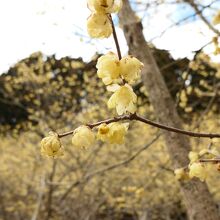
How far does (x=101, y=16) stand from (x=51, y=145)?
362 millimetres

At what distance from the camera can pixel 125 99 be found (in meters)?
1.21

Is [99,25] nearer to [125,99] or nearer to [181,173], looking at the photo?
[125,99]

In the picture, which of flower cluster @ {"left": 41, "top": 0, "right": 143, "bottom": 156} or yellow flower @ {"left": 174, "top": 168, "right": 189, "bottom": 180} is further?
yellow flower @ {"left": 174, "top": 168, "right": 189, "bottom": 180}

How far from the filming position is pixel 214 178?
9750 millimetres

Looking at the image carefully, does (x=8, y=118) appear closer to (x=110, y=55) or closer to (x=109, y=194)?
(x=109, y=194)

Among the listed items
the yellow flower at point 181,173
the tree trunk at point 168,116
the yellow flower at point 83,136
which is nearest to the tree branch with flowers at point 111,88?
the yellow flower at point 83,136

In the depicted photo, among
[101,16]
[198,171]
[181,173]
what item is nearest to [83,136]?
[101,16]

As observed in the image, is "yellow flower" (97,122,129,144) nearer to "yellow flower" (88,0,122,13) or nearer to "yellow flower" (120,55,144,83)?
"yellow flower" (120,55,144,83)

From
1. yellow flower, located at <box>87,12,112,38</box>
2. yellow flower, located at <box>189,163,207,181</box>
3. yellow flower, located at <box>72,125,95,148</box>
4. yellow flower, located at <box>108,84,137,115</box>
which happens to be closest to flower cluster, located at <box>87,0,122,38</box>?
yellow flower, located at <box>87,12,112,38</box>

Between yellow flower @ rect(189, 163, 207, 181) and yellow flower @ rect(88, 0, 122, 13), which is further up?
yellow flower @ rect(88, 0, 122, 13)

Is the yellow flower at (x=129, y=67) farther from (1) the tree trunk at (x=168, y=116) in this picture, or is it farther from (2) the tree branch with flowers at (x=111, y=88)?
(1) the tree trunk at (x=168, y=116)

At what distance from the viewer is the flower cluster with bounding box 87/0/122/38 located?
3.63 feet

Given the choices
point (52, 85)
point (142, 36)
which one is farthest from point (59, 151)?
point (52, 85)

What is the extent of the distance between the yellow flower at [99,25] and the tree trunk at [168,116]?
69.3 inches
